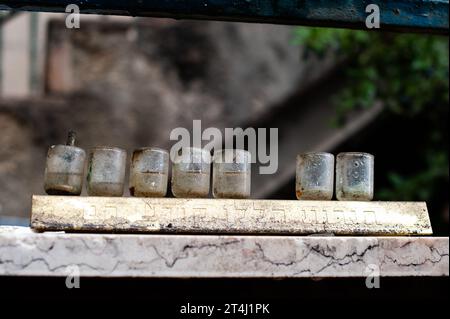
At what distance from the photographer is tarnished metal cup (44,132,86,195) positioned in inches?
59.7

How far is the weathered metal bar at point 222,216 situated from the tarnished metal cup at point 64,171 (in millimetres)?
87

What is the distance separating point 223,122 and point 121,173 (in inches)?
128

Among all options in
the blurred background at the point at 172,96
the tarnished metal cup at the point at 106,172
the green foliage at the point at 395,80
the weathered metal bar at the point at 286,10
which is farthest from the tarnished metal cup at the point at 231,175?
the blurred background at the point at 172,96

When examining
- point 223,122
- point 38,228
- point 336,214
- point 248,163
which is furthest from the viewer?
point 223,122

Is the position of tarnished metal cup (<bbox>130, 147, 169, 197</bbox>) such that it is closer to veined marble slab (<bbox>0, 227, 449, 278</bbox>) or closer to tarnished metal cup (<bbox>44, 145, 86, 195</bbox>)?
tarnished metal cup (<bbox>44, 145, 86, 195</bbox>)

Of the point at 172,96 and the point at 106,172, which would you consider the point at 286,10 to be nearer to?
the point at 106,172

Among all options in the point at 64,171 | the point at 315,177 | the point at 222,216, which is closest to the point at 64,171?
the point at 64,171

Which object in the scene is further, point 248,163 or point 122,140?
point 122,140

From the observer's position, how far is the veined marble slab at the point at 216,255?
1.25 m

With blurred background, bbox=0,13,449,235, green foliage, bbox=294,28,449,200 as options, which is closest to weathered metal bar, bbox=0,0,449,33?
green foliage, bbox=294,28,449,200

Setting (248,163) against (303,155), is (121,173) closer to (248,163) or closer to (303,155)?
(248,163)

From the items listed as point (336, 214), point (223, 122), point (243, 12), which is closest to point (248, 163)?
point (336, 214)

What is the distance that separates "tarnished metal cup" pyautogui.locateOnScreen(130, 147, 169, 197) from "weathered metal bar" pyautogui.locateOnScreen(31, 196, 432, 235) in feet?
0.24

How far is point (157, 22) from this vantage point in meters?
4.89
